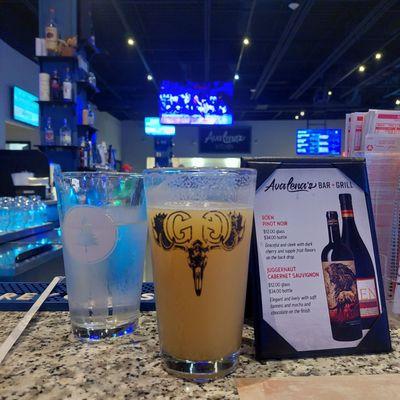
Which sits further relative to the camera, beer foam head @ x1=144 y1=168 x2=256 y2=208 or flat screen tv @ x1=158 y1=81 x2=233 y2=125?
flat screen tv @ x1=158 y1=81 x2=233 y2=125

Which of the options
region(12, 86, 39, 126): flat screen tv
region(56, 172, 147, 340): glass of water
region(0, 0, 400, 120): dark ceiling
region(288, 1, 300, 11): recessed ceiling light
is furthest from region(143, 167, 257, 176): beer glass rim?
region(12, 86, 39, 126): flat screen tv

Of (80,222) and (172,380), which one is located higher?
(80,222)

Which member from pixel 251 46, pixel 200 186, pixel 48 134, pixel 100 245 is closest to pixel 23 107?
pixel 48 134

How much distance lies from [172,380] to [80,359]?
5.1 inches

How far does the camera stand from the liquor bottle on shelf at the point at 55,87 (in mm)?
4820

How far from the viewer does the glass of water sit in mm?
585

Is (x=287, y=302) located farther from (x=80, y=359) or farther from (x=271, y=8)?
(x=271, y=8)

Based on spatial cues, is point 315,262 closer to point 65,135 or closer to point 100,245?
point 100,245

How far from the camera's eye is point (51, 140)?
4996 mm

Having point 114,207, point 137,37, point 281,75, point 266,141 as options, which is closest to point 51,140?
point 137,37

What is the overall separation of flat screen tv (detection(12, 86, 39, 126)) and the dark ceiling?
33.9 inches

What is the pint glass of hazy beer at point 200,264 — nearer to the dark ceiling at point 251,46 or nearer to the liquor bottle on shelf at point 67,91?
the liquor bottle on shelf at point 67,91

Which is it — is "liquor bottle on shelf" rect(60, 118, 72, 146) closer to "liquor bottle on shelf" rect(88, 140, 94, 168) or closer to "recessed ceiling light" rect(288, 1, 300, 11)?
"liquor bottle on shelf" rect(88, 140, 94, 168)

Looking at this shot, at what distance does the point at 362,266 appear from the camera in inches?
23.7
